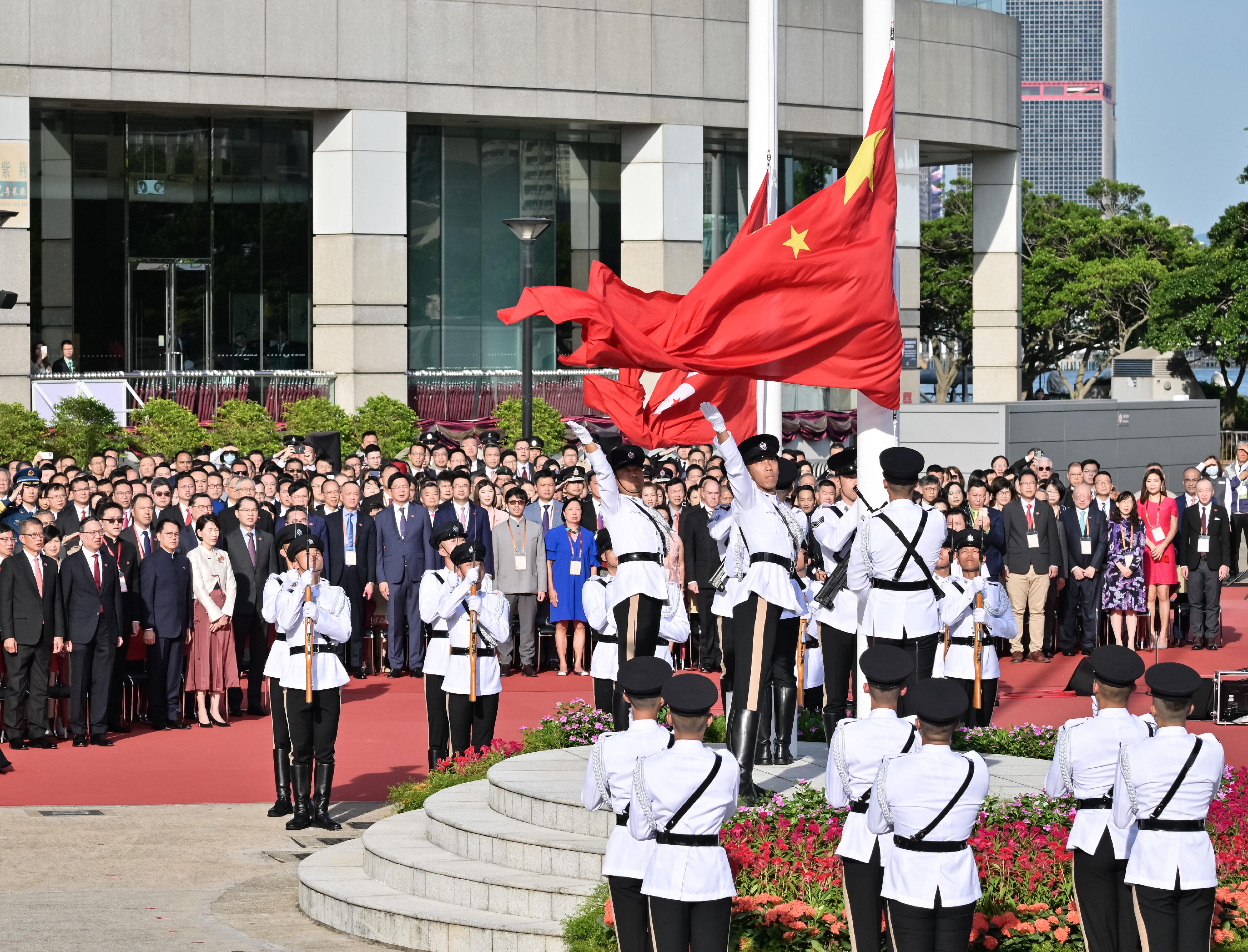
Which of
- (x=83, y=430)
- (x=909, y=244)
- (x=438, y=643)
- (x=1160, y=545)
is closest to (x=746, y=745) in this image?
(x=438, y=643)

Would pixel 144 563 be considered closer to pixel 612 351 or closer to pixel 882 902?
pixel 612 351

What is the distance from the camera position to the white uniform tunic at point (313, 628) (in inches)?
454

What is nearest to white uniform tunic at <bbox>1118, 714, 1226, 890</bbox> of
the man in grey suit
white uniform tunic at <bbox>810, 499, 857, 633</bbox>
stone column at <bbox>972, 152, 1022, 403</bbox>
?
white uniform tunic at <bbox>810, 499, 857, 633</bbox>

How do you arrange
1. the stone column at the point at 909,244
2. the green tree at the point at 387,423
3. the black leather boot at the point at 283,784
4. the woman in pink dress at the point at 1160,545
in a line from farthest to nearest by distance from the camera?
the stone column at the point at 909,244 → the green tree at the point at 387,423 → the woman in pink dress at the point at 1160,545 → the black leather boot at the point at 283,784

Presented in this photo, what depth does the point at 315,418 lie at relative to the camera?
90.7 ft

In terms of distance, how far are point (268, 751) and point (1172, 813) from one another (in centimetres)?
877

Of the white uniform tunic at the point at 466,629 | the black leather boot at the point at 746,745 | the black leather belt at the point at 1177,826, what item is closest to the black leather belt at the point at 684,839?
the black leather belt at the point at 1177,826

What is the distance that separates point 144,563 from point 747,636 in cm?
700

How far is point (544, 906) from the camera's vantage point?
9406 mm

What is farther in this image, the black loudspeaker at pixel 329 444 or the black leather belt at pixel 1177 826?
the black loudspeaker at pixel 329 444

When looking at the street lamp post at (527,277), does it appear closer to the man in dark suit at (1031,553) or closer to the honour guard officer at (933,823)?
the man in dark suit at (1031,553)

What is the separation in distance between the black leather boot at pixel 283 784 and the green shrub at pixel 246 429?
42.1 ft

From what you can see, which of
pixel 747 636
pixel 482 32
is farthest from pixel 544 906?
pixel 482 32

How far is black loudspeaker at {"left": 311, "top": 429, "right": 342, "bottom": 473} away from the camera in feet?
82.2
